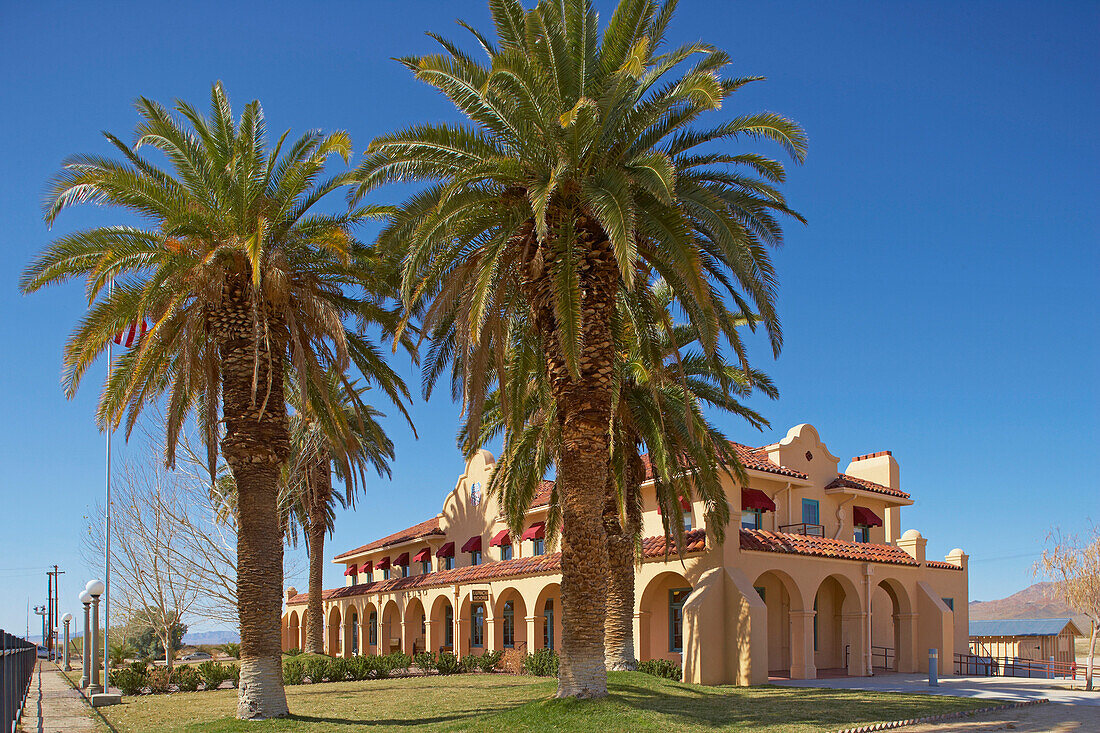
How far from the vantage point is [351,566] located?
2229 inches

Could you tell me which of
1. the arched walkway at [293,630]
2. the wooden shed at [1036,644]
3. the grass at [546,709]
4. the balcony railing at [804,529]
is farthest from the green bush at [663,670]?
the arched walkway at [293,630]

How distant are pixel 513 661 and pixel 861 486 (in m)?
14.6

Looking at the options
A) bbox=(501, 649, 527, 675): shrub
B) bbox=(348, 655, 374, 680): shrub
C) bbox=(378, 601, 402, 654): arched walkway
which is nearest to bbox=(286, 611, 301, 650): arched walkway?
bbox=(378, 601, 402, 654): arched walkway

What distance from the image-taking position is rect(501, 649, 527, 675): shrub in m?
31.1

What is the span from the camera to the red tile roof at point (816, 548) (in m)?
25.1

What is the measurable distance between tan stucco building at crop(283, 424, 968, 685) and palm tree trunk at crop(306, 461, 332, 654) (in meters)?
3.90

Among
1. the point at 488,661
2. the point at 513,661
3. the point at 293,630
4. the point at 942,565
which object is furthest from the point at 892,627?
the point at 293,630

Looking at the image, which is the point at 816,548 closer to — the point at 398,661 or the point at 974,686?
the point at 974,686

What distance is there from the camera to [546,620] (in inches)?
1401

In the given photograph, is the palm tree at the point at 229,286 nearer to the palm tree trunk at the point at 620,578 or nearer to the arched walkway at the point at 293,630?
the palm tree trunk at the point at 620,578

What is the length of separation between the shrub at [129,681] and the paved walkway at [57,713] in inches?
43.7

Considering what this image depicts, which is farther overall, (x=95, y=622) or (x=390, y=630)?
(x=390, y=630)

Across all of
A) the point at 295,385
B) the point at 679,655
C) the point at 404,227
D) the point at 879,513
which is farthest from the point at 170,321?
the point at 879,513

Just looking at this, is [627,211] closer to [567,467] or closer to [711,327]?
[711,327]
